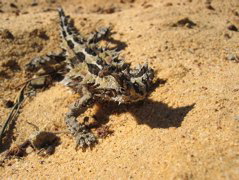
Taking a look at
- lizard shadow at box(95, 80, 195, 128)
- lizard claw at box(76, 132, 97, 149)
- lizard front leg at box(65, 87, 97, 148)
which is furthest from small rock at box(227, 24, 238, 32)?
lizard claw at box(76, 132, 97, 149)

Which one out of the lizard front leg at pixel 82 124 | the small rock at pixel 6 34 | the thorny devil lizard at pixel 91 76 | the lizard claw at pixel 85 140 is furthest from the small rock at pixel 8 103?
the lizard claw at pixel 85 140

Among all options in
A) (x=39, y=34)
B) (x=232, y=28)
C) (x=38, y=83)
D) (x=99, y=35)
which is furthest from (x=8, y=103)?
(x=232, y=28)

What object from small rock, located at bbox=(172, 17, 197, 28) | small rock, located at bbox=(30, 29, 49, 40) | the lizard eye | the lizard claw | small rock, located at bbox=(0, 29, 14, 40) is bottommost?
the lizard claw

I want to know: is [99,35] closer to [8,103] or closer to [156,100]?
[8,103]

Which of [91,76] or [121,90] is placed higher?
[121,90]

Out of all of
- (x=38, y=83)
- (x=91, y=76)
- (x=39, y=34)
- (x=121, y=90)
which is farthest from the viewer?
(x=39, y=34)

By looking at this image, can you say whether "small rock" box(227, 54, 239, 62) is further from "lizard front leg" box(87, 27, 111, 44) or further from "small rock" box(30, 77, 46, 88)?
"small rock" box(30, 77, 46, 88)

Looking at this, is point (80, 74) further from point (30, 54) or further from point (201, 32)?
point (201, 32)

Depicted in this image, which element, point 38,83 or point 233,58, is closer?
point 233,58
